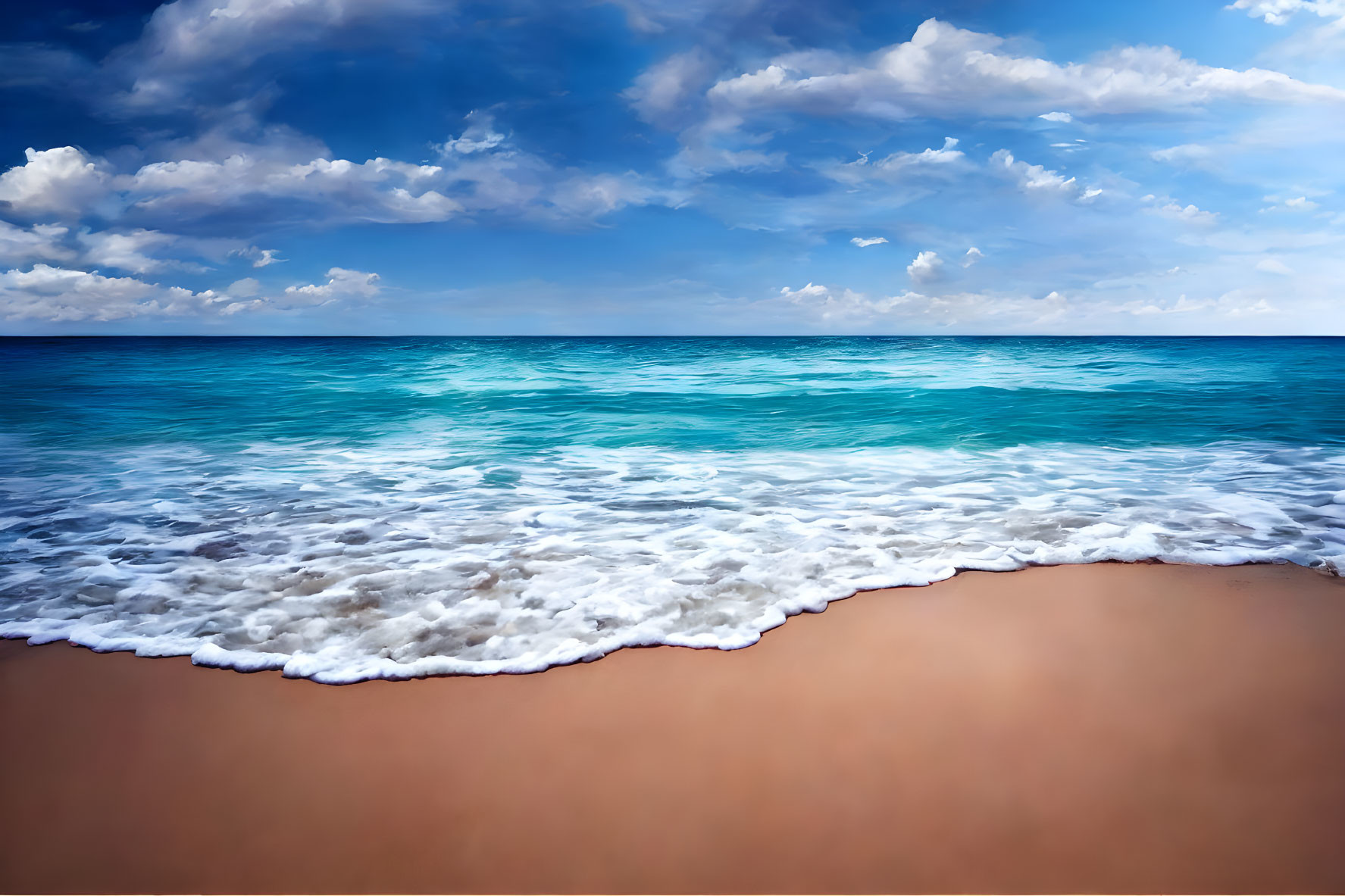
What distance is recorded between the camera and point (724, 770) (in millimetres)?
2074

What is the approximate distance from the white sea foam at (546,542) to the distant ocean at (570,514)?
0.8 inches

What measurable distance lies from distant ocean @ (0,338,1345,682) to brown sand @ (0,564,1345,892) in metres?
0.30

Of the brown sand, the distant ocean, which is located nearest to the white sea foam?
the distant ocean

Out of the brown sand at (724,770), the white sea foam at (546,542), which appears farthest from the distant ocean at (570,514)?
the brown sand at (724,770)

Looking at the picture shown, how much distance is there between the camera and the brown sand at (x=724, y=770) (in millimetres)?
1775

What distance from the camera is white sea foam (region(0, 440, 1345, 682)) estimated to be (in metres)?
2.99

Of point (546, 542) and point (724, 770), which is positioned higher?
point (546, 542)

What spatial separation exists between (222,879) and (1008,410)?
491 inches

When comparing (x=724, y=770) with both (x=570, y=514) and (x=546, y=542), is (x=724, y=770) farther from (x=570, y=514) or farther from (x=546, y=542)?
(x=570, y=514)

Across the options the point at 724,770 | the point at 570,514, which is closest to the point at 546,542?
the point at 570,514

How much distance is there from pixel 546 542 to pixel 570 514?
71cm

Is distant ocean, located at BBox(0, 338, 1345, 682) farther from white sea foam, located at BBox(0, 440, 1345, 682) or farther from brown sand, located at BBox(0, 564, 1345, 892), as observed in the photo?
brown sand, located at BBox(0, 564, 1345, 892)

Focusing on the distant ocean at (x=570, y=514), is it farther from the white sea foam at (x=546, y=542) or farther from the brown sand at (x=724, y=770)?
the brown sand at (x=724, y=770)

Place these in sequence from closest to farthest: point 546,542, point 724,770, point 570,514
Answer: point 724,770 → point 546,542 → point 570,514
